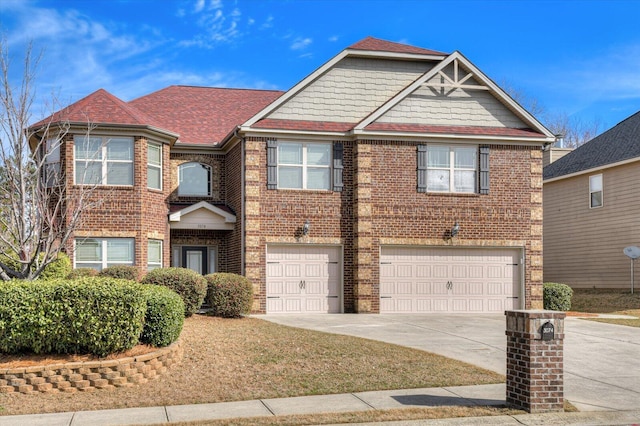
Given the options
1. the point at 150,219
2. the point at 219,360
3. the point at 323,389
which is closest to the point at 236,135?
the point at 150,219

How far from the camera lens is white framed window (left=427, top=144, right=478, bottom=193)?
22797 mm

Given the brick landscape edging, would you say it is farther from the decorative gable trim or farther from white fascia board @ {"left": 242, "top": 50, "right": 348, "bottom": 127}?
the decorative gable trim

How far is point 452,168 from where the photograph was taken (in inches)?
902

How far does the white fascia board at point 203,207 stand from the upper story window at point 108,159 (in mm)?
1933

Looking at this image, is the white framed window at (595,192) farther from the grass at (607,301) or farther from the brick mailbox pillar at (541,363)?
the brick mailbox pillar at (541,363)

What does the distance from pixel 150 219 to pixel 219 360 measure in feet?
34.3

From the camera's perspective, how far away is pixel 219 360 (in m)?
12.7

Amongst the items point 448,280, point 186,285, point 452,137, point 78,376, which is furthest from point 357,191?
point 78,376

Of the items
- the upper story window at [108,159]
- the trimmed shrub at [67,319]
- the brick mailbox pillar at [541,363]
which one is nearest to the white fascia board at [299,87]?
the upper story window at [108,159]

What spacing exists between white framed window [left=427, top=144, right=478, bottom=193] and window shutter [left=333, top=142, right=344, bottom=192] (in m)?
2.80

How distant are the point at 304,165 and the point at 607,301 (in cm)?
1349

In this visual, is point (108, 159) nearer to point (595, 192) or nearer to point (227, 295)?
point (227, 295)

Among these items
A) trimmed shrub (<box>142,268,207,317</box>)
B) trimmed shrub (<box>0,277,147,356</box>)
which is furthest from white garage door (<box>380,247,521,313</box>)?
trimmed shrub (<box>0,277,147,356</box>)

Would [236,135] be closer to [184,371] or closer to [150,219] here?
[150,219]
